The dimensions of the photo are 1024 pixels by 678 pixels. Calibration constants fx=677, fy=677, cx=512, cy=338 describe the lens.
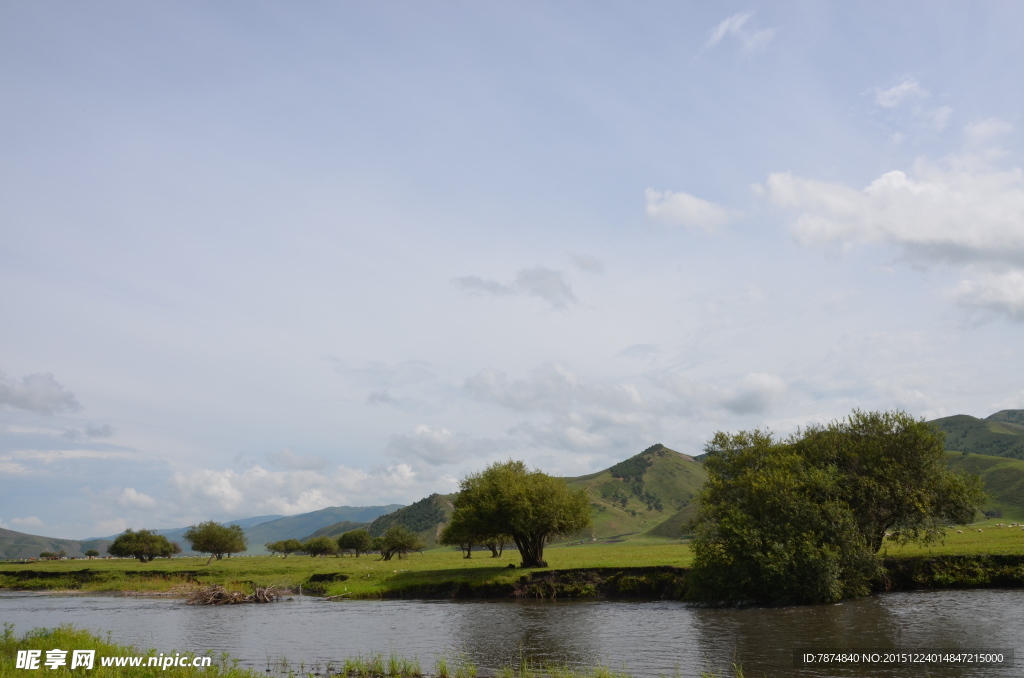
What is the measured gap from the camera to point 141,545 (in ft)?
456

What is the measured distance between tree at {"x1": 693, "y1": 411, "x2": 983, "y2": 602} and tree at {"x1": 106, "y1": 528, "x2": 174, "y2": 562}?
126 metres

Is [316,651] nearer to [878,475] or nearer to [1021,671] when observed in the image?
[1021,671]

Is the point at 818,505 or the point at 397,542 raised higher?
the point at 818,505

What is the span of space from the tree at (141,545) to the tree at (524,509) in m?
99.2

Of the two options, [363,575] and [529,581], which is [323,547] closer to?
[363,575]

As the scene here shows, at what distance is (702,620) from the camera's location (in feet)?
133

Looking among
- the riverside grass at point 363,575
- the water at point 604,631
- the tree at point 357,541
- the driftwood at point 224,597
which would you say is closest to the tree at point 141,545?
the tree at point 357,541

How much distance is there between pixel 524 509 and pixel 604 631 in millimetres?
28159

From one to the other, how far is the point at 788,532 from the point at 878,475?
41.4ft

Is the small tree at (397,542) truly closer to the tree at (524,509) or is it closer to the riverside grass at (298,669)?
the tree at (524,509)

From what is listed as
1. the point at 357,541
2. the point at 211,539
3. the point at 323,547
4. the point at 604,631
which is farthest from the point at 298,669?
the point at 323,547

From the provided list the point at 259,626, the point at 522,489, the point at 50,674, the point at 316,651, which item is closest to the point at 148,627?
the point at 259,626

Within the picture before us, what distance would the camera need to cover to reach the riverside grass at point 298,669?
23.9 metres

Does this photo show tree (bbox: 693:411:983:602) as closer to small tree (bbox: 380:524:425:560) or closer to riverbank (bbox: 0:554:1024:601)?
riverbank (bbox: 0:554:1024:601)
